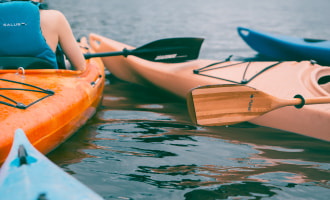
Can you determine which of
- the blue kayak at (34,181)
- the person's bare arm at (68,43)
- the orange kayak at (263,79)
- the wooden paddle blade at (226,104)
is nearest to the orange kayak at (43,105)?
the person's bare arm at (68,43)

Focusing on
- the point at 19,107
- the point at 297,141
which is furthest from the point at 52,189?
the point at 297,141

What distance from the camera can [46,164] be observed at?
60.5 inches

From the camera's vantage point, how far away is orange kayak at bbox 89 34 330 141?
286 centimetres

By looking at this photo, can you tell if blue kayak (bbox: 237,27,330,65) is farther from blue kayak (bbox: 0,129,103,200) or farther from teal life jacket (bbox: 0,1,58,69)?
blue kayak (bbox: 0,129,103,200)

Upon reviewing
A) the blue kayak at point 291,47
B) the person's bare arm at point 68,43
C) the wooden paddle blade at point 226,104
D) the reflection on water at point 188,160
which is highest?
the blue kayak at point 291,47

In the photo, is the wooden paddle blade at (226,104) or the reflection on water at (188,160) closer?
the reflection on water at (188,160)

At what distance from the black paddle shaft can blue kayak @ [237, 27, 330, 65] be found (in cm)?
163

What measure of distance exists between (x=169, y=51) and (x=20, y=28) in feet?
6.46

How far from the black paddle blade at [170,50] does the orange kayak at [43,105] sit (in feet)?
3.90

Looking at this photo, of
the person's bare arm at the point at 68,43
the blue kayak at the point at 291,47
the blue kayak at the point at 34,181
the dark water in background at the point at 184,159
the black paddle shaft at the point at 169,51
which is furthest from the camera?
the blue kayak at the point at 291,47

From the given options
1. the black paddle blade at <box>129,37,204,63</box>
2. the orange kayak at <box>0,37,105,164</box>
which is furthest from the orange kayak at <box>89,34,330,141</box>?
the orange kayak at <box>0,37,105,164</box>

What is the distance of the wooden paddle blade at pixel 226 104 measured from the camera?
2.64 m

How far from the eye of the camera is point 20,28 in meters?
2.60

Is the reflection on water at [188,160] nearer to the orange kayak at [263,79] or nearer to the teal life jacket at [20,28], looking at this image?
the orange kayak at [263,79]
